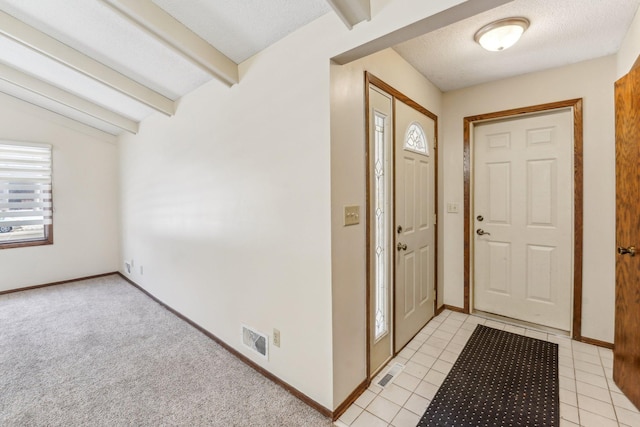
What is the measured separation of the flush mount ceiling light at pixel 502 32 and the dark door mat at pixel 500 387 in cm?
218

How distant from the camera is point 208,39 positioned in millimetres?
1909

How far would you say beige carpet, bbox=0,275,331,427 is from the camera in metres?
1.69

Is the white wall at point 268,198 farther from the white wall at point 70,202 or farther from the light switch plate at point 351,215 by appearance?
the white wall at point 70,202

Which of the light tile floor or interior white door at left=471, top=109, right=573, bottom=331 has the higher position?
interior white door at left=471, top=109, right=573, bottom=331

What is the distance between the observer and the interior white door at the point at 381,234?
1941mm

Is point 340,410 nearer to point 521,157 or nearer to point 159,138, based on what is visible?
point 521,157

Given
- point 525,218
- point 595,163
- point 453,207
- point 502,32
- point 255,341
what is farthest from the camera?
point 453,207

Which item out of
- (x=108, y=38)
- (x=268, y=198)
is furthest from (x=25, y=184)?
(x=268, y=198)

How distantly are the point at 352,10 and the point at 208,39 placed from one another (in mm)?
1044

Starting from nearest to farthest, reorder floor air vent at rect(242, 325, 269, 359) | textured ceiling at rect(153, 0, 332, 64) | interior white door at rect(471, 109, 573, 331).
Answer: textured ceiling at rect(153, 0, 332, 64), floor air vent at rect(242, 325, 269, 359), interior white door at rect(471, 109, 573, 331)

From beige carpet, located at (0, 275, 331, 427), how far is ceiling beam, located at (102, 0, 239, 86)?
2.14 m

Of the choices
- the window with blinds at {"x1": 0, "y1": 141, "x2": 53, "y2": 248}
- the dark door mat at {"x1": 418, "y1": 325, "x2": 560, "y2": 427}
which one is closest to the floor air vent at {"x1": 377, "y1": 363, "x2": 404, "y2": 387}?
the dark door mat at {"x1": 418, "y1": 325, "x2": 560, "y2": 427}

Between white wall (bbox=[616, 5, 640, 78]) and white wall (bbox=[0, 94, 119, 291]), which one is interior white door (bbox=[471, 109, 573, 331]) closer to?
white wall (bbox=[616, 5, 640, 78])

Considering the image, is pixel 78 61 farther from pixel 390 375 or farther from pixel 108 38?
pixel 390 375
